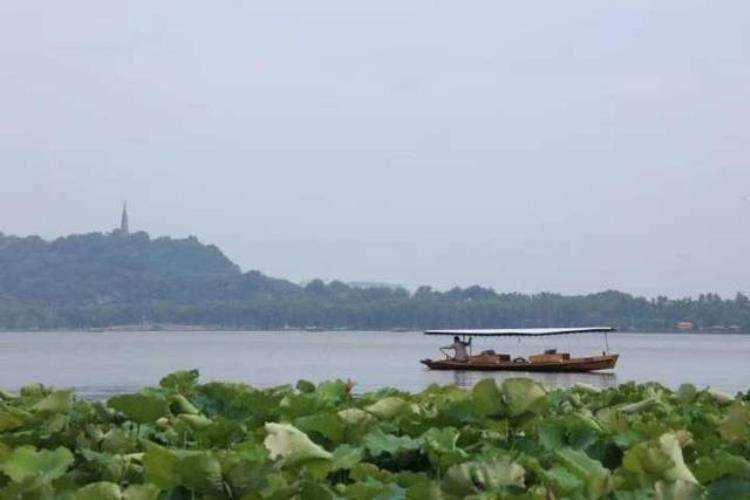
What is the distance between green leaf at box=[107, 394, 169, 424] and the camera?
437 centimetres

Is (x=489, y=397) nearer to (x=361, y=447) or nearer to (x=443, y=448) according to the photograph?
(x=443, y=448)

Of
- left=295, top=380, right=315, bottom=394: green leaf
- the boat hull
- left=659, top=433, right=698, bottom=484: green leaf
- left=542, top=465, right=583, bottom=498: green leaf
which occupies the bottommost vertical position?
the boat hull

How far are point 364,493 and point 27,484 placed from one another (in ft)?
2.70

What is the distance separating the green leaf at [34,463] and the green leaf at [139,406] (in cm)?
90

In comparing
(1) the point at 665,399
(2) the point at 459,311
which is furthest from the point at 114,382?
(2) the point at 459,311

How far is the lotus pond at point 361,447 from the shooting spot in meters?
3.05

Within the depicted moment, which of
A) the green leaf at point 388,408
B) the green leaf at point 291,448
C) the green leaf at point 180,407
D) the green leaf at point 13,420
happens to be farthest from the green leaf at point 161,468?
the green leaf at point 180,407

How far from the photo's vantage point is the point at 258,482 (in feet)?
9.86

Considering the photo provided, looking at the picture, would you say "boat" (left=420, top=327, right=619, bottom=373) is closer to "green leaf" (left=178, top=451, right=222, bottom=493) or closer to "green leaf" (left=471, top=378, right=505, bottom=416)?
"green leaf" (left=471, top=378, right=505, bottom=416)

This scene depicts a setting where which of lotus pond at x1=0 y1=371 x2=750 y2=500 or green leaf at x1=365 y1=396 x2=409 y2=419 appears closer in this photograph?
lotus pond at x1=0 y1=371 x2=750 y2=500

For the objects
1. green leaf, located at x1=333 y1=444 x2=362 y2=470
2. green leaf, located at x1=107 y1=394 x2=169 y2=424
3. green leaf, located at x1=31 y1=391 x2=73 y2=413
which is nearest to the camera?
green leaf, located at x1=333 y1=444 x2=362 y2=470

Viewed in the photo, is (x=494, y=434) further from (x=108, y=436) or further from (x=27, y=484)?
(x=27, y=484)

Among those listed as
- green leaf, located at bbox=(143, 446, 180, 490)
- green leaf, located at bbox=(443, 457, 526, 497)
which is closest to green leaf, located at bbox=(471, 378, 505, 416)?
green leaf, located at bbox=(443, 457, 526, 497)

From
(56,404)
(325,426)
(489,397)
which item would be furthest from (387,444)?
(56,404)
